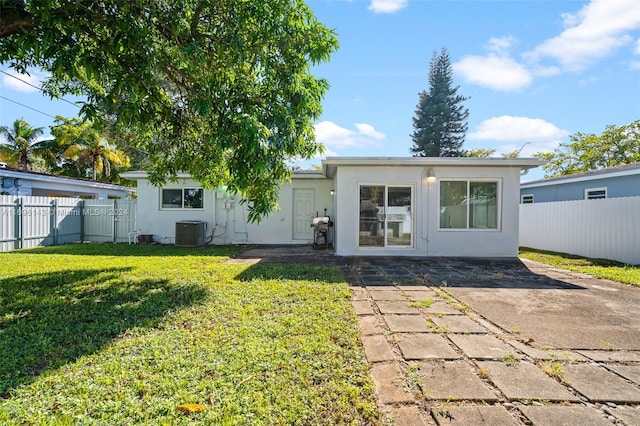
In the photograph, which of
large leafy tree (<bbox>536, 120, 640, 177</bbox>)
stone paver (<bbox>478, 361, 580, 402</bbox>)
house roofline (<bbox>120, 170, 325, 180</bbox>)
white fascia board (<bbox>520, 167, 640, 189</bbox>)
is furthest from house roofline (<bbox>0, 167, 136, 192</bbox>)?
large leafy tree (<bbox>536, 120, 640, 177</bbox>)

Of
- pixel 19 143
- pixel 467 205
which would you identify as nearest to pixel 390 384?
pixel 467 205

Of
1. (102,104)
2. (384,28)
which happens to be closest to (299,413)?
(102,104)

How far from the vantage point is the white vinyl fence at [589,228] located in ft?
27.4

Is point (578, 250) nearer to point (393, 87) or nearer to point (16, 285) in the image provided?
point (393, 87)

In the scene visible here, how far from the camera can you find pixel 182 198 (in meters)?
11.9

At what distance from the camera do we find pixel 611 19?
955 centimetres

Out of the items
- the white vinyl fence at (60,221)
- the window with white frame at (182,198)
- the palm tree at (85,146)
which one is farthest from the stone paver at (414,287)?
the palm tree at (85,146)

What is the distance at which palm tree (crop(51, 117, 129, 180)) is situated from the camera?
20266 mm

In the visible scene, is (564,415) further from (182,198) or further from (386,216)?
(182,198)

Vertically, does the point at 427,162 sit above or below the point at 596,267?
above

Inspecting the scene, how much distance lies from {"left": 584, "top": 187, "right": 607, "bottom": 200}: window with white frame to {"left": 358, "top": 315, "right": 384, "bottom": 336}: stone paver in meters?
12.0

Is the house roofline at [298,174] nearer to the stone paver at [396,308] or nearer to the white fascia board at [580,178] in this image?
the stone paver at [396,308]

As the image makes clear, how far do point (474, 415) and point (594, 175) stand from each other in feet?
43.9

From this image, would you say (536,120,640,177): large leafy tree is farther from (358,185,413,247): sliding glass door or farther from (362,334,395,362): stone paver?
(362,334,395,362): stone paver
